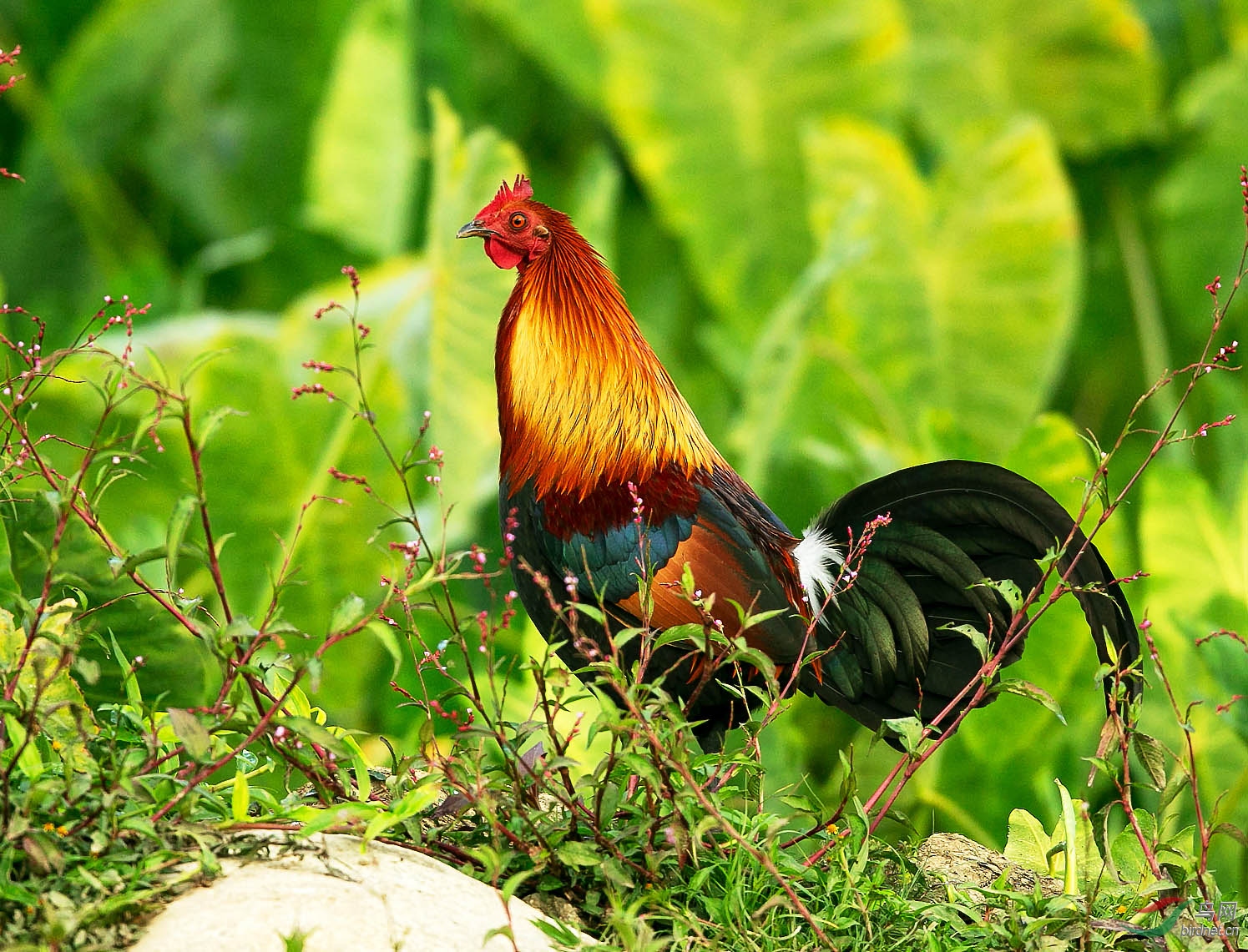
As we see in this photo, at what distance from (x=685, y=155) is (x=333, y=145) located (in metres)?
1.15

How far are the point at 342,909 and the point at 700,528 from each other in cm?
58

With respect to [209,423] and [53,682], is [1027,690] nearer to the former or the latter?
[209,423]

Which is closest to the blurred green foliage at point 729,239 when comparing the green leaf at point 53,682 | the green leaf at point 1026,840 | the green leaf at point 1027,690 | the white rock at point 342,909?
the green leaf at point 53,682

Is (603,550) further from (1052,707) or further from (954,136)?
(954,136)

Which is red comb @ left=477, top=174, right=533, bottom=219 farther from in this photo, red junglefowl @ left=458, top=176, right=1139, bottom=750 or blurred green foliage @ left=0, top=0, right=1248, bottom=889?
blurred green foliage @ left=0, top=0, right=1248, bottom=889

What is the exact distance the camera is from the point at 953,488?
1.48m

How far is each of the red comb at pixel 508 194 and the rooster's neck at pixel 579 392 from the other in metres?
0.08

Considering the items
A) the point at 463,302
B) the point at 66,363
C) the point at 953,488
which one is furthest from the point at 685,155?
Answer: the point at 953,488

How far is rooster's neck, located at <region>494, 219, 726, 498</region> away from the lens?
1.47 metres

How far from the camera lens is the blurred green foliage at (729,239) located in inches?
101

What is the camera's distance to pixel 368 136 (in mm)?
4055

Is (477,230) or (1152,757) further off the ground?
(477,230)

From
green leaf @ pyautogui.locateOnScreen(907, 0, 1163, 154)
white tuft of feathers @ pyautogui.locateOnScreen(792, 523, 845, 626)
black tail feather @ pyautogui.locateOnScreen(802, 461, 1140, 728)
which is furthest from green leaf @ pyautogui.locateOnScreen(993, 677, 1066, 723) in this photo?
green leaf @ pyautogui.locateOnScreen(907, 0, 1163, 154)

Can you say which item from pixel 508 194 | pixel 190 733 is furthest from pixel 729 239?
pixel 190 733
